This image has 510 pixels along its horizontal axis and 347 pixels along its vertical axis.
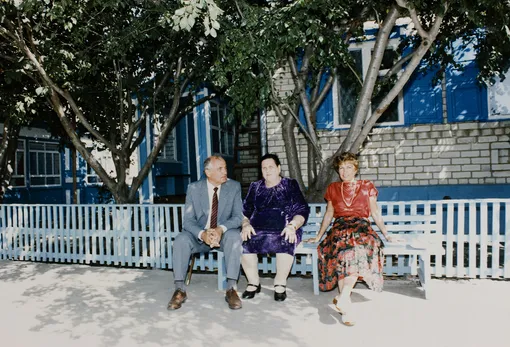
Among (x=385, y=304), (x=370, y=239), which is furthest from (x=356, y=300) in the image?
(x=370, y=239)

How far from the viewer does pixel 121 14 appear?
677 cm

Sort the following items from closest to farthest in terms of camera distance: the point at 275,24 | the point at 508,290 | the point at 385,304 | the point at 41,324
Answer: the point at 41,324
the point at 385,304
the point at 508,290
the point at 275,24

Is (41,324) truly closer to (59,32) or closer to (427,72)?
(59,32)

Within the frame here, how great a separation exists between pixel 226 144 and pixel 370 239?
10287 millimetres

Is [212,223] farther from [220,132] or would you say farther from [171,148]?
[171,148]

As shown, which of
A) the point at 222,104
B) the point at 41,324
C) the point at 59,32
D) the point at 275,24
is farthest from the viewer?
the point at 222,104

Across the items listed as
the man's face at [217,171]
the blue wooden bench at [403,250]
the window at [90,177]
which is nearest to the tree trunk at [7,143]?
the blue wooden bench at [403,250]

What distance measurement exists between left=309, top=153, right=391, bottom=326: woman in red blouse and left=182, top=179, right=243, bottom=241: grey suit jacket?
1.00 m

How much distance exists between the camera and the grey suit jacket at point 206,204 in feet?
15.2

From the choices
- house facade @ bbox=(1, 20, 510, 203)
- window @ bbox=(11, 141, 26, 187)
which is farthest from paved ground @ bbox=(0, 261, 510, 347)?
window @ bbox=(11, 141, 26, 187)

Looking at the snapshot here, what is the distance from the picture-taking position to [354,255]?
3.77 meters

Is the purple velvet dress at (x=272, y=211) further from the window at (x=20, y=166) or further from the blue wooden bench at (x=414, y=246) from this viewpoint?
the window at (x=20, y=166)

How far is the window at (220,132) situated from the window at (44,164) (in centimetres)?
784

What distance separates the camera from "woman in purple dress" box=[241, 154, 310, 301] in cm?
423
